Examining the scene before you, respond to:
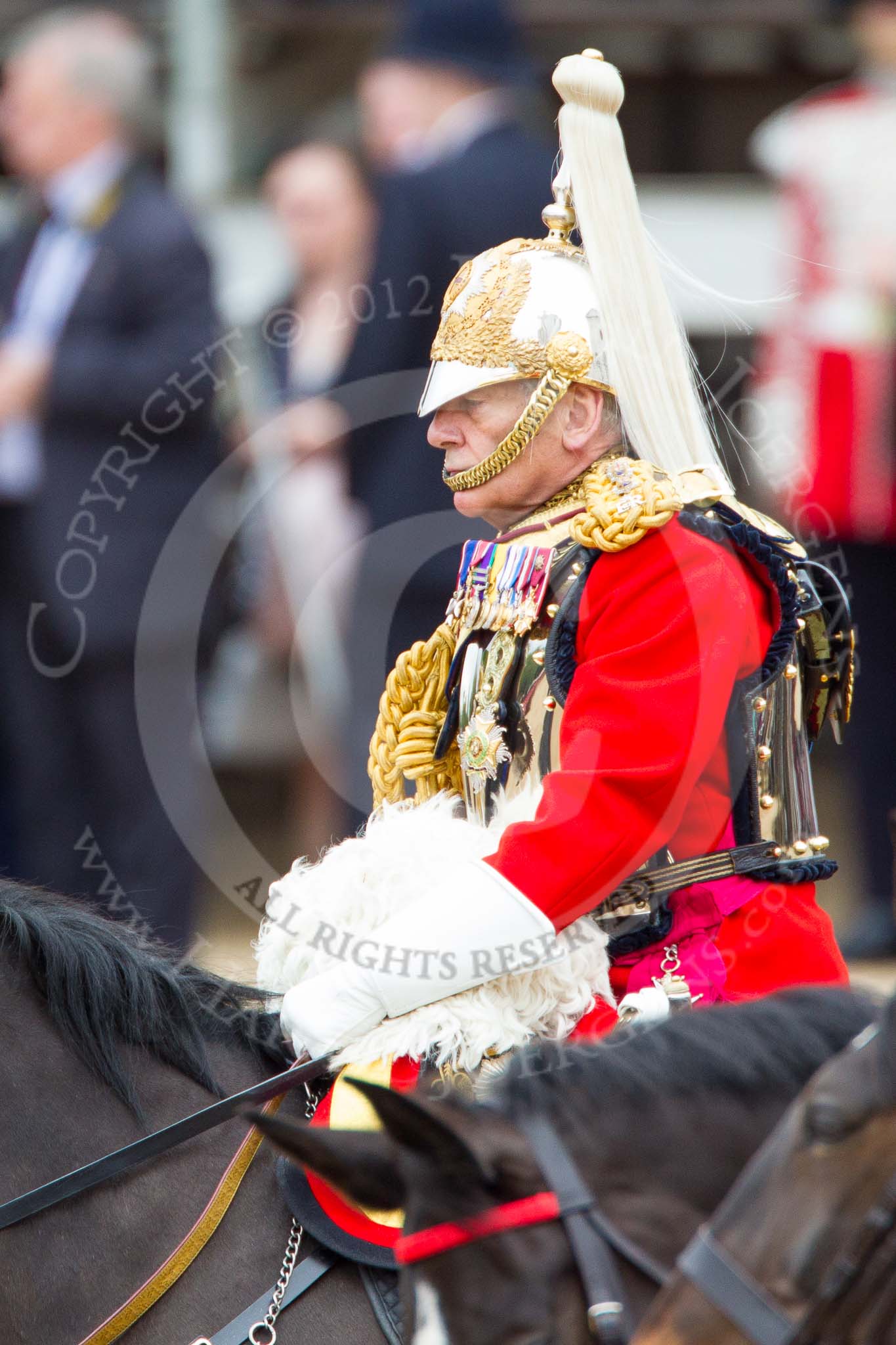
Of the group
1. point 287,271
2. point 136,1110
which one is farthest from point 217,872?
point 136,1110

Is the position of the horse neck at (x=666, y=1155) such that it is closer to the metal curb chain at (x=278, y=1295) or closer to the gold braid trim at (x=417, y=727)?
the metal curb chain at (x=278, y=1295)

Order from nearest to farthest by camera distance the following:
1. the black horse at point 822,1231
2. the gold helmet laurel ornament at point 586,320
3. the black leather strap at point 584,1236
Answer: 1. the black horse at point 822,1231
2. the black leather strap at point 584,1236
3. the gold helmet laurel ornament at point 586,320

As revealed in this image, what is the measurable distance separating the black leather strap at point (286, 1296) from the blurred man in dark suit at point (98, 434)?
2.42 metres

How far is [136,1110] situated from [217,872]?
2788 millimetres

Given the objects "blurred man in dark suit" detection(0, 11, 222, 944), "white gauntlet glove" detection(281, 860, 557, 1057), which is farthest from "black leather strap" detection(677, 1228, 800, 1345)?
"blurred man in dark suit" detection(0, 11, 222, 944)

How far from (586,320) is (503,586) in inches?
14.2

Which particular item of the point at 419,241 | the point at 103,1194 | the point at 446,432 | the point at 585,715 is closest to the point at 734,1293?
the point at 585,715

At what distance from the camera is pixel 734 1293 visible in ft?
4.73

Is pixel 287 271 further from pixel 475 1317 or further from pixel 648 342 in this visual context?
pixel 475 1317

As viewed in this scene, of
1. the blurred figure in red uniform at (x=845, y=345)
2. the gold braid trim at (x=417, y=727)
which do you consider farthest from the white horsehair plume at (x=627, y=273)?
the blurred figure in red uniform at (x=845, y=345)

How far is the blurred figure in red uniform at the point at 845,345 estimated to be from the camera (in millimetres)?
4281

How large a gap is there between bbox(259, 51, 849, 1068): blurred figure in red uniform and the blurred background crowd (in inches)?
51.5

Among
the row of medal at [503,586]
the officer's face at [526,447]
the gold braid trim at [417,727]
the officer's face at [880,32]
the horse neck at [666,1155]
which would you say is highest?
the officer's face at [880,32]

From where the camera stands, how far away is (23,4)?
6023mm
